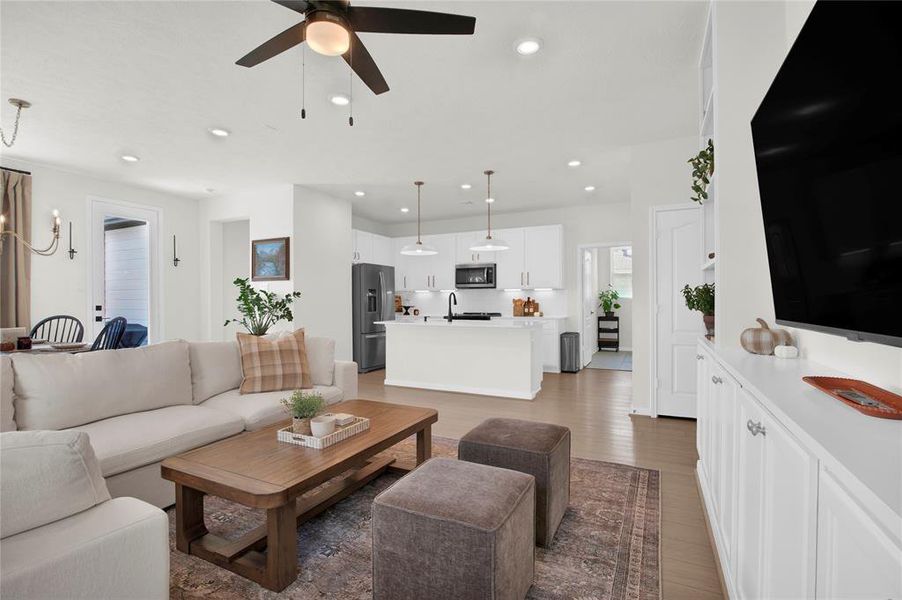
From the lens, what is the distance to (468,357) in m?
5.46

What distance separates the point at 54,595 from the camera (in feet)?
3.51

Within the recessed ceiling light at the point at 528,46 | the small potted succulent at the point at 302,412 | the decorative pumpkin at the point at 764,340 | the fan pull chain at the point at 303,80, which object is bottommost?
the small potted succulent at the point at 302,412

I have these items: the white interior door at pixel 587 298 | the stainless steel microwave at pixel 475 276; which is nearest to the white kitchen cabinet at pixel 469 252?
the stainless steel microwave at pixel 475 276

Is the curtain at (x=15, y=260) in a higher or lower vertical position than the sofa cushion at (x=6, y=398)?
higher

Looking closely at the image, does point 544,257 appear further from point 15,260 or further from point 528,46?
point 15,260

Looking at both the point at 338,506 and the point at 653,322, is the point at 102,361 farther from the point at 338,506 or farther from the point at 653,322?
the point at 653,322

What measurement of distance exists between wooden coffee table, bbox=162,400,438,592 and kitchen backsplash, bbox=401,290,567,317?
5.47 m

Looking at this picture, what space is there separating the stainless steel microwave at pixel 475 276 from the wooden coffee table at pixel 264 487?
5.27 meters

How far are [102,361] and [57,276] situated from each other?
3.61 metres

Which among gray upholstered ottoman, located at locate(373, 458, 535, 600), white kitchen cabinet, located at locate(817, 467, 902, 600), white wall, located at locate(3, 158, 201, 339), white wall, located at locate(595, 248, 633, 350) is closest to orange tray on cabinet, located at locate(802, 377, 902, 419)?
white kitchen cabinet, located at locate(817, 467, 902, 600)

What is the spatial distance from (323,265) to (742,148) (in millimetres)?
5425

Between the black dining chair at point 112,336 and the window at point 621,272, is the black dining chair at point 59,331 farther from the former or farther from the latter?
the window at point 621,272

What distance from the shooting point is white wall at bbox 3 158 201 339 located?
16.1 ft

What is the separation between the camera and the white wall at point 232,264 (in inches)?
271
